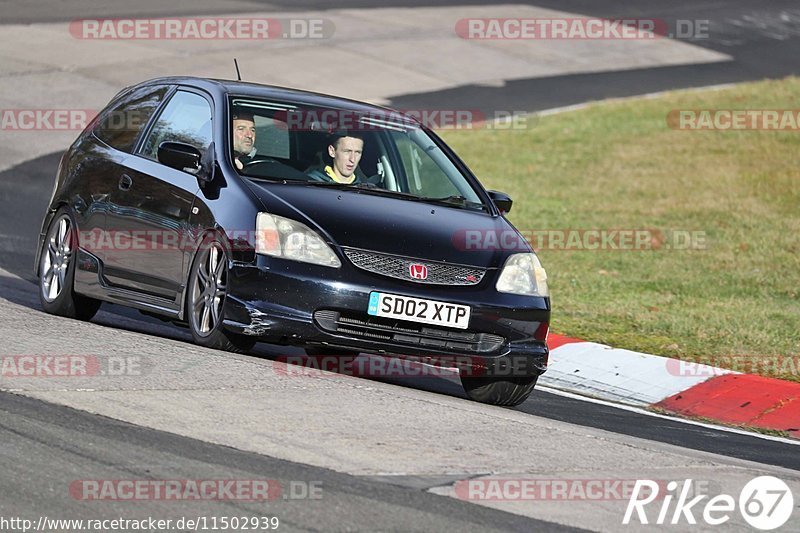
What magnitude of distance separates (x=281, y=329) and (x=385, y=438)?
153 cm

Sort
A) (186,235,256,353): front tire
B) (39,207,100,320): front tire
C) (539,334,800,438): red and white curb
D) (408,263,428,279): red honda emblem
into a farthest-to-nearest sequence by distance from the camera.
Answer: (539,334,800,438): red and white curb
(39,207,100,320): front tire
(186,235,256,353): front tire
(408,263,428,279): red honda emblem

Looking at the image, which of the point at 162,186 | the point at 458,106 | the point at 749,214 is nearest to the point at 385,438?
the point at 162,186

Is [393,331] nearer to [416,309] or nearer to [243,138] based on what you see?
[416,309]

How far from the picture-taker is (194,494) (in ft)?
19.3

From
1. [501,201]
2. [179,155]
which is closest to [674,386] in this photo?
[501,201]

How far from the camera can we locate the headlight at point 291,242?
8.40 metres

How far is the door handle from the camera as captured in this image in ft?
31.8

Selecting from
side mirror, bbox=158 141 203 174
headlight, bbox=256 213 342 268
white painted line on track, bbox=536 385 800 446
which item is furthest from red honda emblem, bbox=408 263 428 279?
white painted line on track, bbox=536 385 800 446

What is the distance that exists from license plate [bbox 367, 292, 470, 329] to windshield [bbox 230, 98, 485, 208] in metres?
1.08

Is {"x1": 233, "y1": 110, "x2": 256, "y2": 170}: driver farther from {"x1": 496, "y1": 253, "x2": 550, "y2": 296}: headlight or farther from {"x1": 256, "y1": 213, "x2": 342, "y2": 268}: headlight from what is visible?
{"x1": 496, "y1": 253, "x2": 550, "y2": 296}: headlight

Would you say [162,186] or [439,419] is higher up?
[162,186]

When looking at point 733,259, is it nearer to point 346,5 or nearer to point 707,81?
point 707,81

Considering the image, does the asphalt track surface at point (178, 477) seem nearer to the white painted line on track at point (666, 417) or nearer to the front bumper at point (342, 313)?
the front bumper at point (342, 313)

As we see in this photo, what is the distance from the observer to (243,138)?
9.27 m
